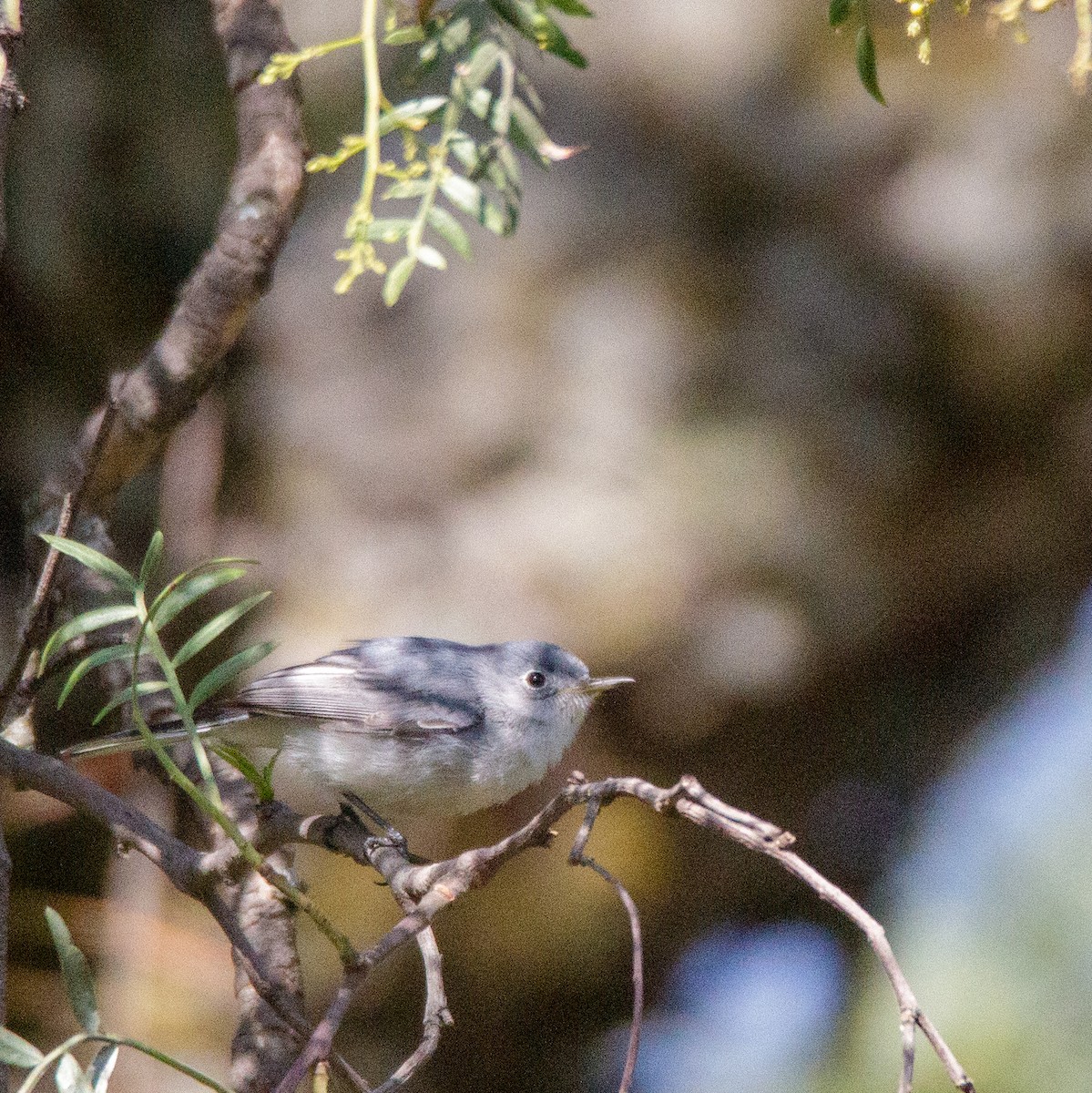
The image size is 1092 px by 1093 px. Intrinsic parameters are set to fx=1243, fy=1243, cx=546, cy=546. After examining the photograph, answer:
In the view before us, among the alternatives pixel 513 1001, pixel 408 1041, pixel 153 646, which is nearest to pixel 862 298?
pixel 513 1001

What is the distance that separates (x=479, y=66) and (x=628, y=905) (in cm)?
96

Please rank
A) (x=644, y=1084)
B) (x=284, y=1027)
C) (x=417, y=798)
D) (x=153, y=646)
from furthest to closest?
(x=644, y=1084) < (x=417, y=798) < (x=284, y=1027) < (x=153, y=646)

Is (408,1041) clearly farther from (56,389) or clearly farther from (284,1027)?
(56,389)

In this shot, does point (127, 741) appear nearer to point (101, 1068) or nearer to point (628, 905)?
point (101, 1068)

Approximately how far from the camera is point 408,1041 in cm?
362

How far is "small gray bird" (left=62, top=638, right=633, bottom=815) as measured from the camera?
2740mm

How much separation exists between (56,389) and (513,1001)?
226 centimetres

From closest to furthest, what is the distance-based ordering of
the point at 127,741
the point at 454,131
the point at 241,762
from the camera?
the point at 454,131
the point at 241,762
the point at 127,741

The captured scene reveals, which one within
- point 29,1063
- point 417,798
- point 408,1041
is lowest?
point 408,1041

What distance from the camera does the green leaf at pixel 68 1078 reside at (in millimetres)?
1143

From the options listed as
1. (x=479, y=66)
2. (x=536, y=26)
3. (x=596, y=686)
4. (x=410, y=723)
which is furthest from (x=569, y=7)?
(x=596, y=686)

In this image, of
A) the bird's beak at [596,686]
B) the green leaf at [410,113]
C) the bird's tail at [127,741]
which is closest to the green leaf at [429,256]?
the green leaf at [410,113]

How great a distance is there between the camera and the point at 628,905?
1134 mm

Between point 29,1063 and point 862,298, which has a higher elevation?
point 862,298
